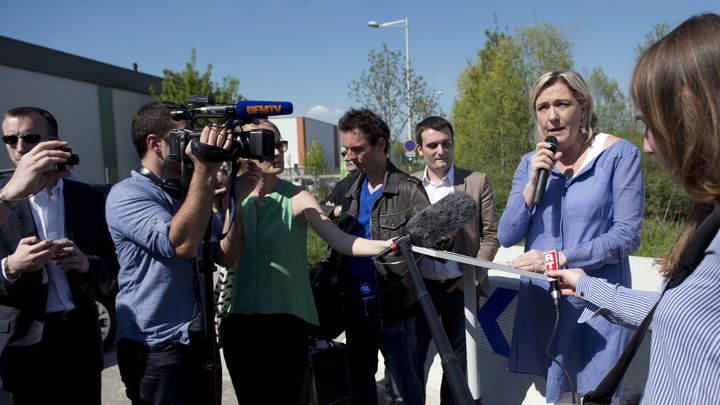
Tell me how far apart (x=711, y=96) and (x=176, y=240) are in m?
1.92

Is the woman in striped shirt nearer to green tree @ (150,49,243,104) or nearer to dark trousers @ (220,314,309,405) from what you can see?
dark trousers @ (220,314,309,405)

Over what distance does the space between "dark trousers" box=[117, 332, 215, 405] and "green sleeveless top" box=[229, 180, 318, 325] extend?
0.54 m

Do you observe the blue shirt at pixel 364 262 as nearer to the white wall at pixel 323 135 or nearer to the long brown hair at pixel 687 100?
the long brown hair at pixel 687 100

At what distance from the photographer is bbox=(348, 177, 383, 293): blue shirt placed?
3.32 metres

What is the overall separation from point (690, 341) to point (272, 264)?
219cm

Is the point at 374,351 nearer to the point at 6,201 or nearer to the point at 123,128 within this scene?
the point at 6,201

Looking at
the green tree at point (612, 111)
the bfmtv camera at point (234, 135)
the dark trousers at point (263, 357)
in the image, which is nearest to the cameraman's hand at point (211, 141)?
the bfmtv camera at point (234, 135)

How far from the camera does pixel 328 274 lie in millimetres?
3555

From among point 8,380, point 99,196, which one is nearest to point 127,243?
point 99,196

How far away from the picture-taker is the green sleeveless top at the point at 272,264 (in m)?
2.89

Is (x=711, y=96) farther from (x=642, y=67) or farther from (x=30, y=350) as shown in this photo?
(x=30, y=350)

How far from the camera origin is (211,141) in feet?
6.92

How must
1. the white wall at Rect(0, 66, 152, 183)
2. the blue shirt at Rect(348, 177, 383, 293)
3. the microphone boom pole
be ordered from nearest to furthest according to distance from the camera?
the microphone boom pole, the blue shirt at Rect(348, 177, 383, 293), the white wall at Rect(0, 66, 152, 183)

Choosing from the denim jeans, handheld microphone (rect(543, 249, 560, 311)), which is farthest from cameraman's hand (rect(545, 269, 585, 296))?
the denim jeans
